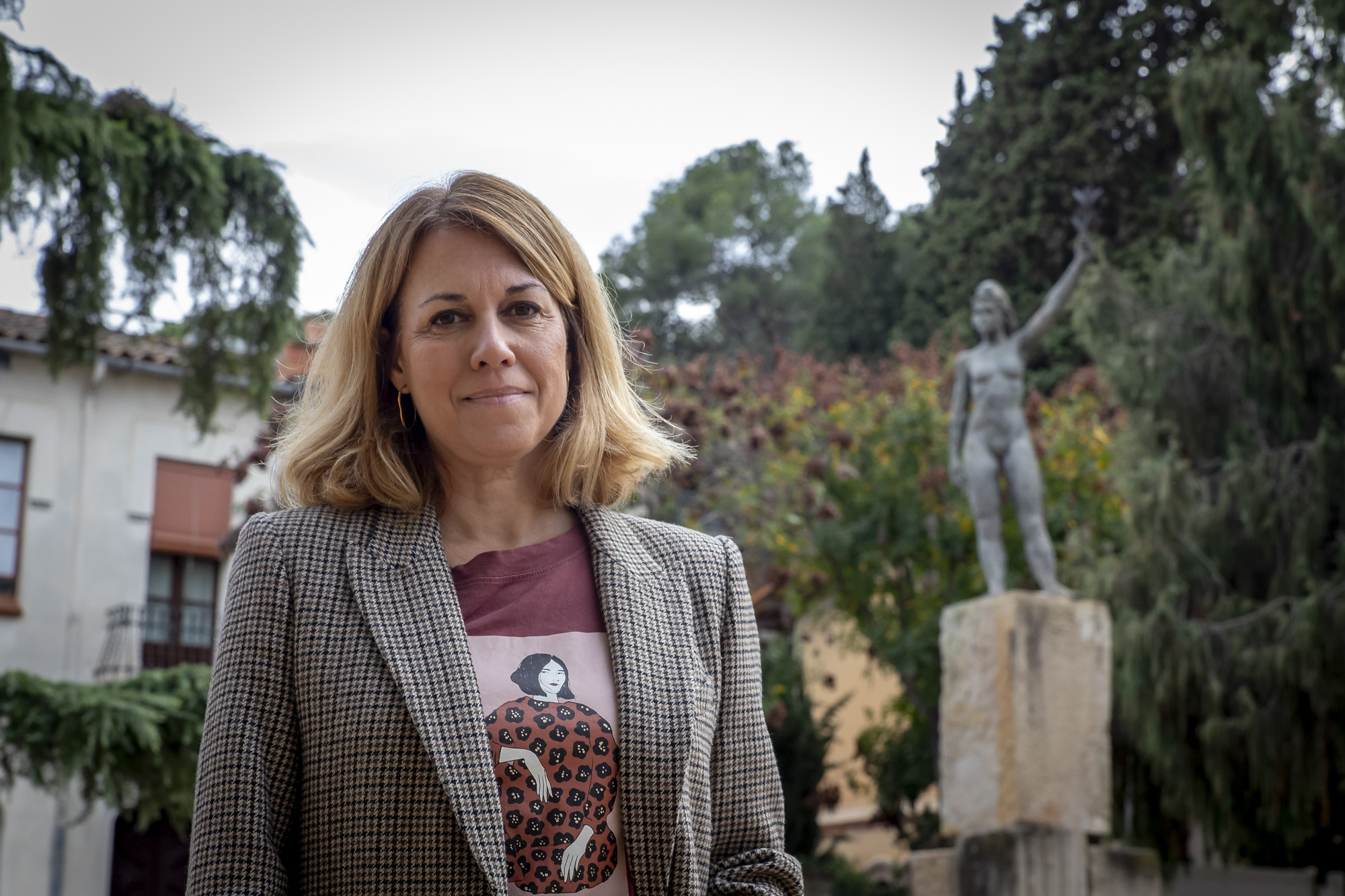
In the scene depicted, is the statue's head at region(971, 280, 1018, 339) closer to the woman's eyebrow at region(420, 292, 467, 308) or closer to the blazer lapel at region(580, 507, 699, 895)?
the blazer lapel at region(580, 507, 699, 895)

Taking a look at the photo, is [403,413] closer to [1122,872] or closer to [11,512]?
[1122,872]

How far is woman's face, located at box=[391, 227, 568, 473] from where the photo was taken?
2.05 m

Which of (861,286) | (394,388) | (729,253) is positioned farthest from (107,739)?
(729,253)

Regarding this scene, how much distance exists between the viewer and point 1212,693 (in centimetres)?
1324

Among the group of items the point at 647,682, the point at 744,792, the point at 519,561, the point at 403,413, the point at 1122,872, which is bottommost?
the point at 1122,872

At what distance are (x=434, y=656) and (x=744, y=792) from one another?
48cm

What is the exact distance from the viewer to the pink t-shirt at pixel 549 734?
185cm

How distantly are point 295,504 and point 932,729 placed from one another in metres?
16.2

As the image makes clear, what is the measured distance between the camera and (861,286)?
27266 mm

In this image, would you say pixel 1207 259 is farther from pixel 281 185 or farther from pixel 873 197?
pixel 873 197

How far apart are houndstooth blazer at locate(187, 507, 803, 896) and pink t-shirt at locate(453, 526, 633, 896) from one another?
3 cm

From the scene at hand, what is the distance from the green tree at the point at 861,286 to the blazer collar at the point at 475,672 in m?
24.6

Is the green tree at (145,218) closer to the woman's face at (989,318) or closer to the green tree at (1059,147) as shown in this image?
the woman's face at (989,318)

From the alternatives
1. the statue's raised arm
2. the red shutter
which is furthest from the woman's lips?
the red shutter
